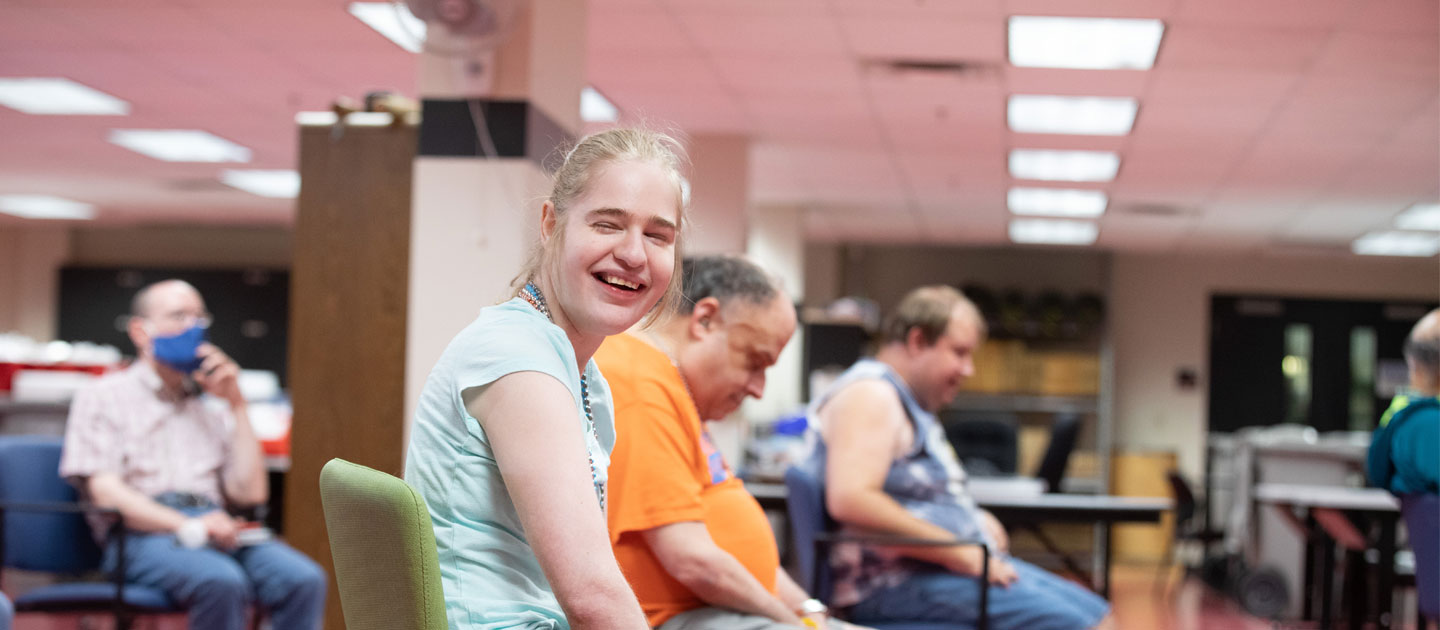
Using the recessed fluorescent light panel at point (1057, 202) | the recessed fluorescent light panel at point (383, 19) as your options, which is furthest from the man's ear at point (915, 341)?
the recessed fluorescent light panel at point (1057, 202)

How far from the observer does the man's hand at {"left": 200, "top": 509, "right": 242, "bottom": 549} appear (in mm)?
3645

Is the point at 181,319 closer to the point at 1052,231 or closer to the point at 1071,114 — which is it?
the point at 1071,114

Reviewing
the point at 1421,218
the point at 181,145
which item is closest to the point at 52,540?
the point at 181,145

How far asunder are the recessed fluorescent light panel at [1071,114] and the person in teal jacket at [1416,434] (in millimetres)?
2945

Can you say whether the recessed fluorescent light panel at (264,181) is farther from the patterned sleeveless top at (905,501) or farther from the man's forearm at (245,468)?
the patterned sleeveless top at (905,501)

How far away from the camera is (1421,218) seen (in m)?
10.1

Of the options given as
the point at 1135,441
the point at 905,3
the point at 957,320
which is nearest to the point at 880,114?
the point at 905,3

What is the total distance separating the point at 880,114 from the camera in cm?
745

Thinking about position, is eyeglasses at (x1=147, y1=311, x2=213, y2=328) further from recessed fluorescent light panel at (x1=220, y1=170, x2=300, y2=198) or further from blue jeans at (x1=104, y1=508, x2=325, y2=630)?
recessed fluorescent light panel at (x1=220, y1=170, x2=300, y2=198)

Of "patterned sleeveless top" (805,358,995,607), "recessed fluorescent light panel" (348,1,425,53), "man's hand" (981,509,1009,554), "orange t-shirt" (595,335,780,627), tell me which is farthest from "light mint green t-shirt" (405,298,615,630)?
"recessed fluorescent light panel" (348,1,425,53)

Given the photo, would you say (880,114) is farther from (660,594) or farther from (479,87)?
(660,594)

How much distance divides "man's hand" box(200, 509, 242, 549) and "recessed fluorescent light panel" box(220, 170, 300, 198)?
688 centimetres

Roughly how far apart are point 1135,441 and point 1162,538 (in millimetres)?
1746

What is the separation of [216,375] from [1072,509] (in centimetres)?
273
